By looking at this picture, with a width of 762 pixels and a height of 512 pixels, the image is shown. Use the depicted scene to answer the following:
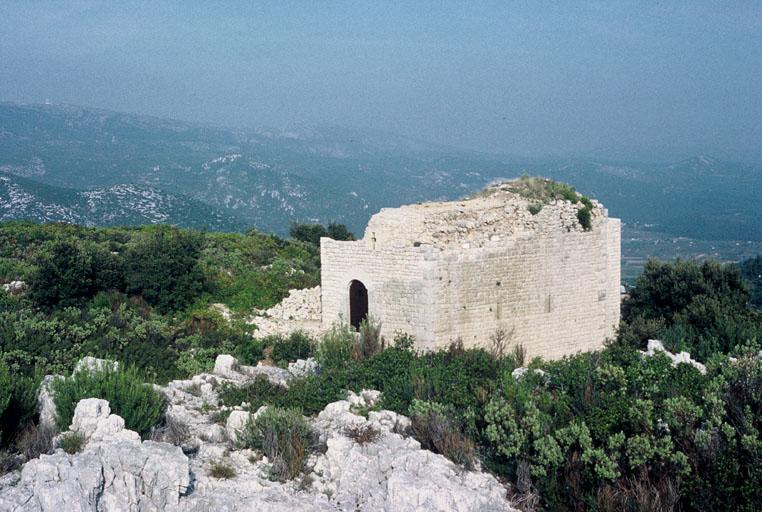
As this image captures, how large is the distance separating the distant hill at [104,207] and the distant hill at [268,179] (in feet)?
0.77

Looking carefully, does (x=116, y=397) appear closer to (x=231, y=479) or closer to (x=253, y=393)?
(x=231, y=479)

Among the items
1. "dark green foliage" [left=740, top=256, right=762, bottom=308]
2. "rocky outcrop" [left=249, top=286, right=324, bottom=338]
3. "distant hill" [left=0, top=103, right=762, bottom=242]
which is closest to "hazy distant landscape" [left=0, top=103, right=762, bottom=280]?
"distant hill" [left=0, top=103, right=762, bottom=242]

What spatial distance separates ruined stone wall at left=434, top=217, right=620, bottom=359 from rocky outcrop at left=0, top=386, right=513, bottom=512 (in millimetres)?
5085

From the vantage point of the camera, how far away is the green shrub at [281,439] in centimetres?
780

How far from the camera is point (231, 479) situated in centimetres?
758

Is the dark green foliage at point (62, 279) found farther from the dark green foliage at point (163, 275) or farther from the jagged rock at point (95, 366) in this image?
the jagged rock at point (95, 366)

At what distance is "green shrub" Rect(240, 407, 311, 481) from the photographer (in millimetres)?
7801

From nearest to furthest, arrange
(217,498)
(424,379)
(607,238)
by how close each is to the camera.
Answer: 1. (217,498)
2. (424,379)
3. (607,238)

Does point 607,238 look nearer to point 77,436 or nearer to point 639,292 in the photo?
point 639,292

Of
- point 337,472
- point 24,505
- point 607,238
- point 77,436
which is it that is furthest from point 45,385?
point 607,238

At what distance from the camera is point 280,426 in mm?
8312

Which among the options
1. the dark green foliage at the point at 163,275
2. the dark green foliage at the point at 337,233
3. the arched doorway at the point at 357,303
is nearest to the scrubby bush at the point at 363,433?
the arched doorway at the point at 357,303

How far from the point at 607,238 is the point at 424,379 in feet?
24.1

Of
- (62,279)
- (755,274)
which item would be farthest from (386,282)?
(755,274)
